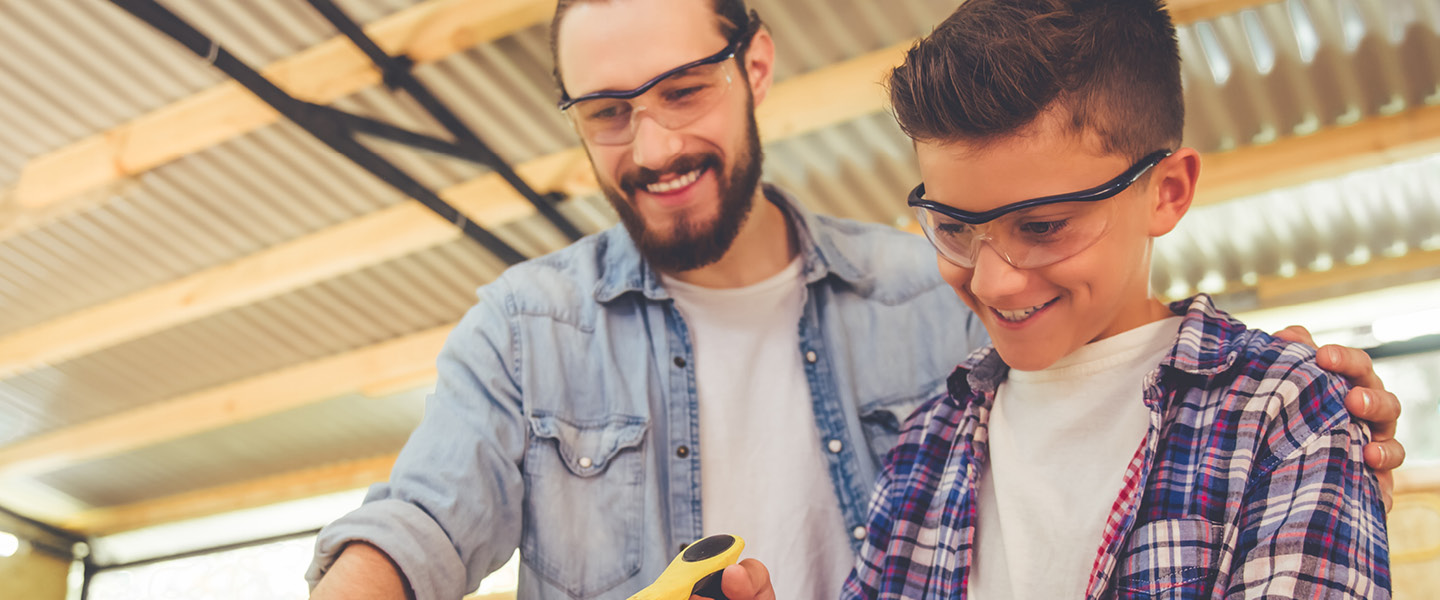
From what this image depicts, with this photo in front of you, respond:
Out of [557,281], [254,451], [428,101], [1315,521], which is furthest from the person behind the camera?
[254,451]

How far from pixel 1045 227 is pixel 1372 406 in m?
0.36

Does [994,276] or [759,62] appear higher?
[759,62]

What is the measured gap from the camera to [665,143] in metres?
1.87

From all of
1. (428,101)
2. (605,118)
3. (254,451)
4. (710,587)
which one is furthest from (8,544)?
(710,587)

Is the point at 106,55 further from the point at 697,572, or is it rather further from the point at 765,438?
the point at 697,572

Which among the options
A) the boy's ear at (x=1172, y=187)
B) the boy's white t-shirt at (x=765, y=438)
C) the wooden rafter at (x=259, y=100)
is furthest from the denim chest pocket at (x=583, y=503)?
the wooden rafter at (x=259, y=100)

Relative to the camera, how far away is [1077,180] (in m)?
1.17

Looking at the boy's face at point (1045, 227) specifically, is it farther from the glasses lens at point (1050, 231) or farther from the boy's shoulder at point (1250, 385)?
the boy's shoulder at point (1250, 385)

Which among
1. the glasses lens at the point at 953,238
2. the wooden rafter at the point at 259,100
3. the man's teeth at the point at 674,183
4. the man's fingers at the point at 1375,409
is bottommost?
the man's fingers at the point at 1375,409

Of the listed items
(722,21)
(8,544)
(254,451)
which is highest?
(8,544)

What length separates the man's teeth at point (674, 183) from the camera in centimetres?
192

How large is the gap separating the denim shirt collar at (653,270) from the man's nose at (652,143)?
203 millimetres

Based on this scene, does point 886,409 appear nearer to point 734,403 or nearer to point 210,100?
Answer: point 734,403

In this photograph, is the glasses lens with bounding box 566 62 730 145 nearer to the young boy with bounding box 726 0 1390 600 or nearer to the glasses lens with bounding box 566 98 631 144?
the glasses lens with bounding box 566 98 631 144
